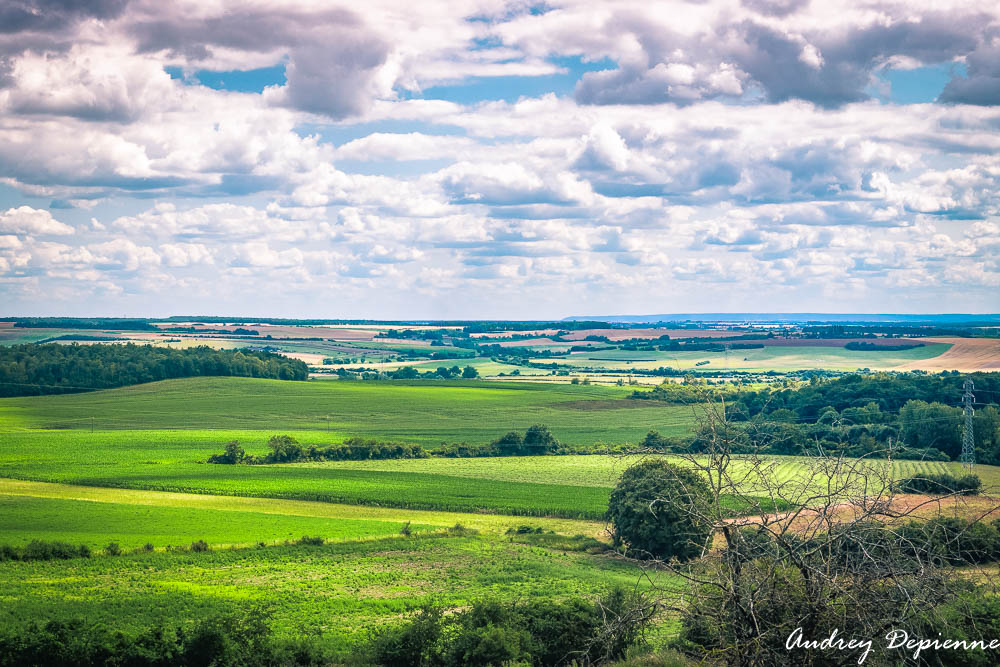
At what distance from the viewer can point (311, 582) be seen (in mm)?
40719

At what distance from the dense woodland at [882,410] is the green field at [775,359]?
117ft

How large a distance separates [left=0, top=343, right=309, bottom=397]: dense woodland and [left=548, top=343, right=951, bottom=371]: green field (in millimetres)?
62354

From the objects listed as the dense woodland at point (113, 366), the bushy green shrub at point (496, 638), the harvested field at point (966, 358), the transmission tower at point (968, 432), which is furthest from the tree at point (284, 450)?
the harvested field at point (966, 358)

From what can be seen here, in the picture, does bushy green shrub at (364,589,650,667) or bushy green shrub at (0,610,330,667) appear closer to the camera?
bushy green shrub at (364,589,650,667)

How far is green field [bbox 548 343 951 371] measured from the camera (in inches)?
5546

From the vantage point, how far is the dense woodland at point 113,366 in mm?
116244

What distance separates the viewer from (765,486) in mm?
11828

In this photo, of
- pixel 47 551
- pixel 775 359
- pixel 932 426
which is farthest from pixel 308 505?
pixel 775 359

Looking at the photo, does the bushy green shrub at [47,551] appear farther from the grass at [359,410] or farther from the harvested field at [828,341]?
the harvested field at [828,341]

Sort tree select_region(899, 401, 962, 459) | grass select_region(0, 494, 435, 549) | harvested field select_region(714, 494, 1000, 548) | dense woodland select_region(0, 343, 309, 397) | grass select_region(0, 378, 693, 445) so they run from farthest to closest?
1. dense woodland select_region(0, 343, 309, 397)
2. grass select_region(0, 378, 693, 445)
3. tree select_region(899, 401, 962, 459)
4. grass select_region(0, 494, 435, 549)
5. harvested field select_region(714, 494, 1000, 548)

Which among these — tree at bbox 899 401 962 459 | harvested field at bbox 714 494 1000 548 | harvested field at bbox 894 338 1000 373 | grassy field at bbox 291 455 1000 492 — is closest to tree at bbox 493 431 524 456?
grassy field at bbox 291 455 1000 492

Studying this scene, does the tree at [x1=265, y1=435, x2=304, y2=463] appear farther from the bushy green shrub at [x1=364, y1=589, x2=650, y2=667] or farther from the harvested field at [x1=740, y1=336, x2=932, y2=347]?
the harvested field at [x1=740, y1=336, x2=932, y2=347]

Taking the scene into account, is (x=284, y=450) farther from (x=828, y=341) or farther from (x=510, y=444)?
(x=828, y=341)

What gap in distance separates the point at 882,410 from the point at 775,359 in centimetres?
6564
